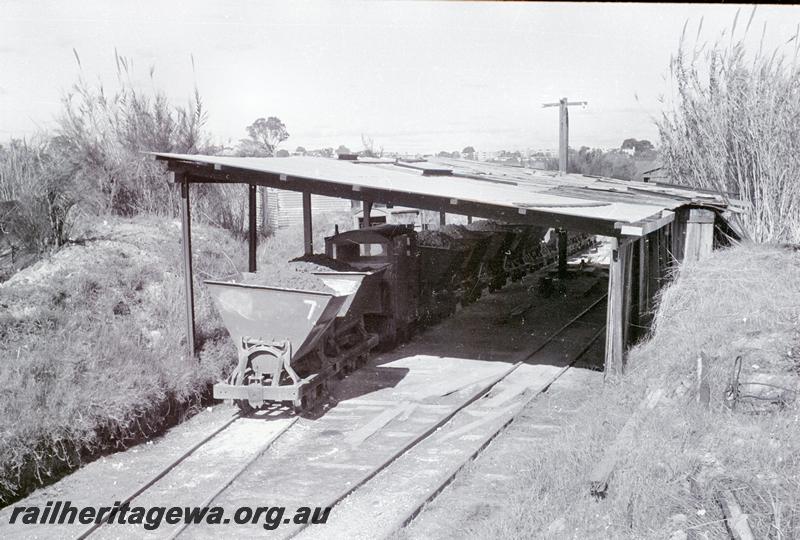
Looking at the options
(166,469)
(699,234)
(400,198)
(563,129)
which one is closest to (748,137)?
(699,234)

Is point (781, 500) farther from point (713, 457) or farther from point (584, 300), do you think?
point (584, 300)

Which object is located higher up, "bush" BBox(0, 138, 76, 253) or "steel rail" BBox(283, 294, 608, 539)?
"bush" BBox(0, 138, 76, 253)

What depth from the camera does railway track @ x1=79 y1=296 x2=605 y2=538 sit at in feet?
19.5

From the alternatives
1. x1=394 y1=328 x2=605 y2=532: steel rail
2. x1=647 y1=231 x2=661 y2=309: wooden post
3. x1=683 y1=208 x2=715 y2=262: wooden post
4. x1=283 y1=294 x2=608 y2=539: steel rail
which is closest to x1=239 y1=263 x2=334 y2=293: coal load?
x1=283 y1=294 x2=608 y2=539: steel rail

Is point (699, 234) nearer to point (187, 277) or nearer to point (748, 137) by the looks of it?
point (748, 137)

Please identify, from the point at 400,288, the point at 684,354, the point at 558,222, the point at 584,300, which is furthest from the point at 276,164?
the point at 584,300

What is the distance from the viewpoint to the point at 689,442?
20.3ft

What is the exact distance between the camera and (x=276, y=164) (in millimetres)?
11312

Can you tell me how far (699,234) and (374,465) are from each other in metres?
8.23

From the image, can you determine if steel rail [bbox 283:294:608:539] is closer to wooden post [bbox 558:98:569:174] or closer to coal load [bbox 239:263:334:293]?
coal load [bbox 239:263:334:293]

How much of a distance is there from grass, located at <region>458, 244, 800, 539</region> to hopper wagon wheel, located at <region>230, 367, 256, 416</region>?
11.1 feet

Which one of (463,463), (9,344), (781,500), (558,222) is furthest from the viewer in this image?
(558,222)

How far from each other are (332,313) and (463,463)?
9.16 feet

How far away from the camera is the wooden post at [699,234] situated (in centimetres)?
1209
